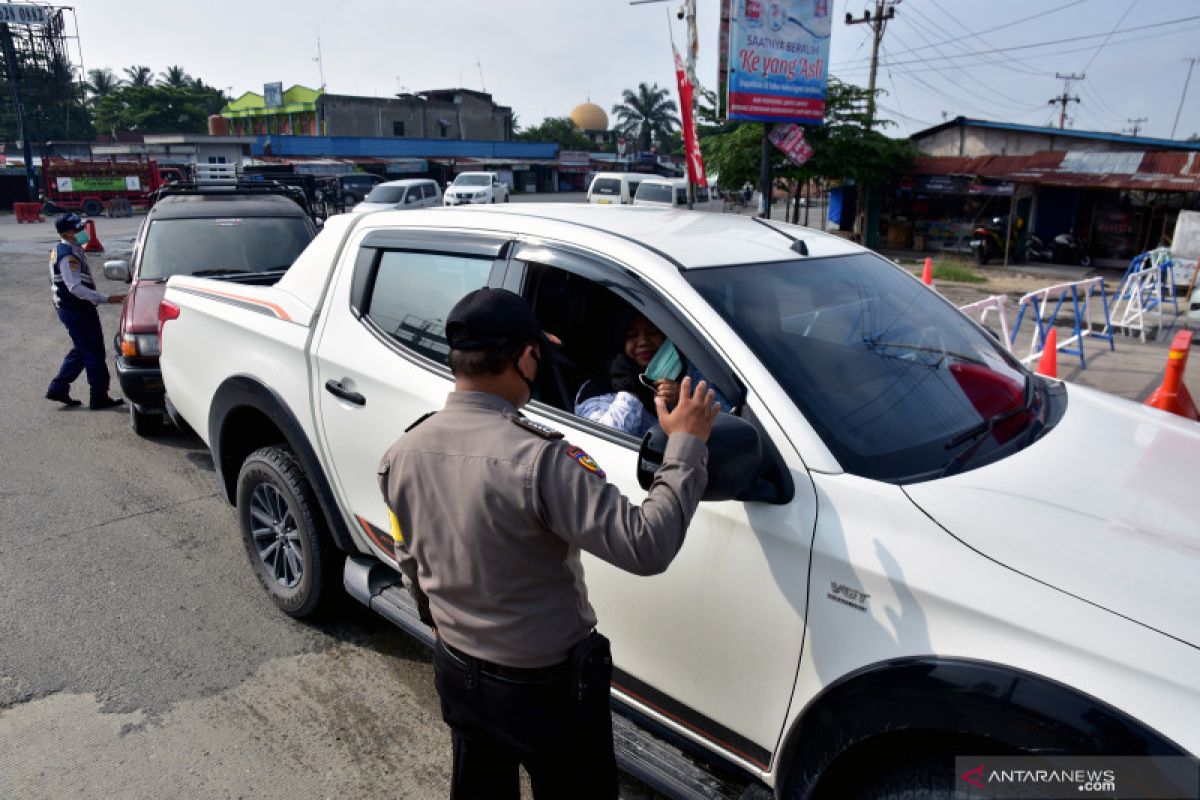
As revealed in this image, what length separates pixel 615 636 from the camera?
2393 millimetres

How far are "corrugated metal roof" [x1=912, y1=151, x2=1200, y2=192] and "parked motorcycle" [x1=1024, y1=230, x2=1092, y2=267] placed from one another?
170cm

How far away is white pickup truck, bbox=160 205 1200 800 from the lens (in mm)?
1631

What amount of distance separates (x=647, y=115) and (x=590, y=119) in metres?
10.7

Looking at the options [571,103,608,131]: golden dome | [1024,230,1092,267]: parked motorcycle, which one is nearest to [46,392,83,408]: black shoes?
[1024,230,1092,267]: parked motorcycle

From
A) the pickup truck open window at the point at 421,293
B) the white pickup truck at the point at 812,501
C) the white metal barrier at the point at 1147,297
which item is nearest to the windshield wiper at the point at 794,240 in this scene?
the white pickup truck at the point at 812,501

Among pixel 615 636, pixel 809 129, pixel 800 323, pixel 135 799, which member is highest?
pixel 809 129

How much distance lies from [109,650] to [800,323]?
326 centimetres

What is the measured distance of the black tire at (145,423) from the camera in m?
6.40

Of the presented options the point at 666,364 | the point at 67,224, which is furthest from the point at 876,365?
the point at 67,224

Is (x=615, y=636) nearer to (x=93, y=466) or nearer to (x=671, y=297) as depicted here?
(x=671, y=297)

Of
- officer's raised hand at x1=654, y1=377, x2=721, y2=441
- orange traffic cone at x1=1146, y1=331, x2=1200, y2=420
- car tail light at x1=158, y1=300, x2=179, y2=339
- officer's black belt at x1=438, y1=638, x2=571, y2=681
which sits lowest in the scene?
orange traffic cone at x1=1146, y1=331, x2=1200, y2=420

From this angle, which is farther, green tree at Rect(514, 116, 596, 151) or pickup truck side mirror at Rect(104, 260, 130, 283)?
green tree at Rect(514, 116, 596, 151)

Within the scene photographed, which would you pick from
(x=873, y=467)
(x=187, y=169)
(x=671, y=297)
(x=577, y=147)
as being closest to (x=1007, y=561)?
(x=873, y=467)

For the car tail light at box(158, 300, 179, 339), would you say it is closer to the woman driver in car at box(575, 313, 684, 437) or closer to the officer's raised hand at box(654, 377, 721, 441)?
the woman driver in car at box(575, 313, 684, 437)
